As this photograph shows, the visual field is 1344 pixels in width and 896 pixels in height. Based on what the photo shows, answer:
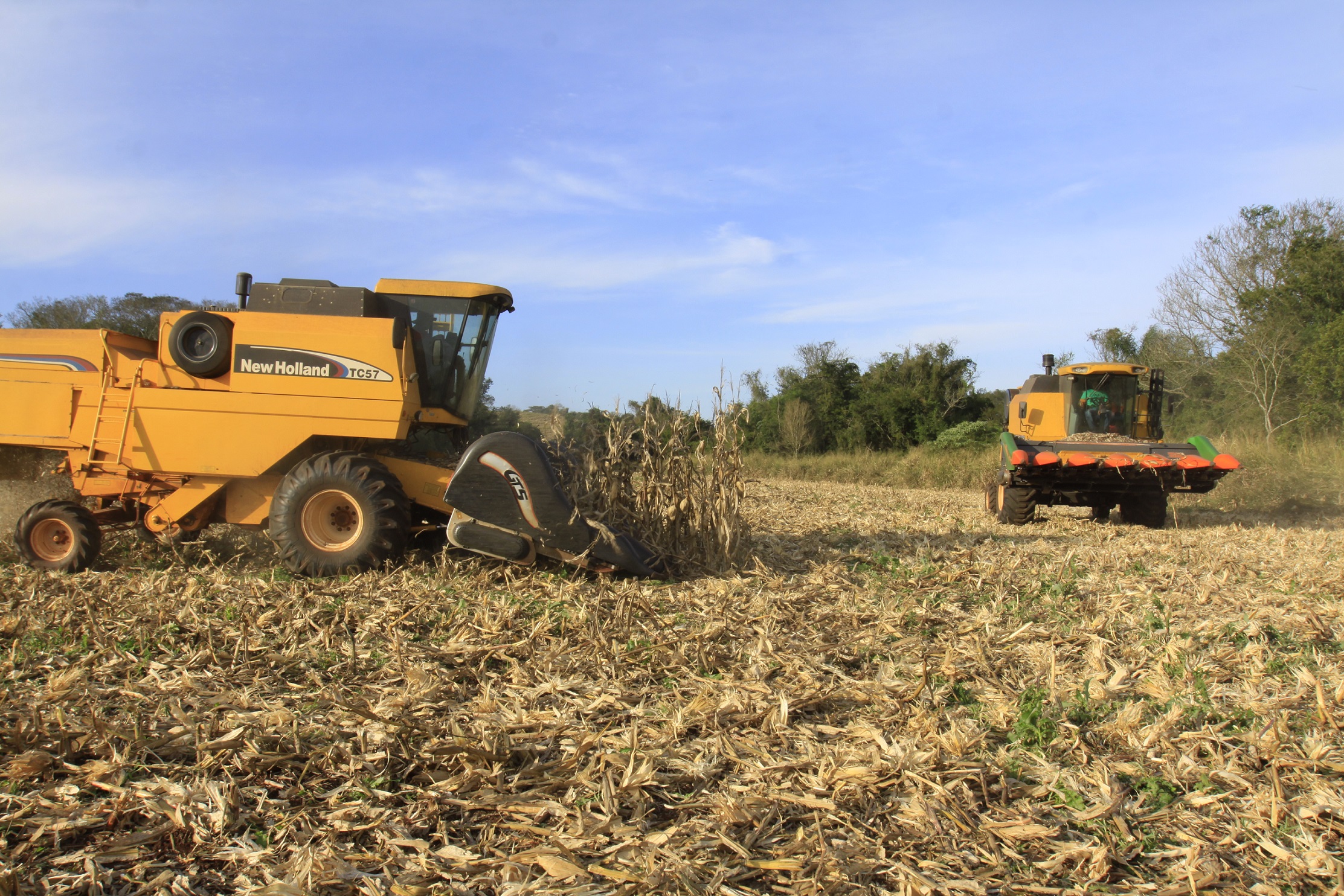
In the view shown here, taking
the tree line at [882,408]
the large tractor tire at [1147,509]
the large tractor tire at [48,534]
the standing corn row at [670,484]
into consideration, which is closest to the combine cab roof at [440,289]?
the standing corn row at [670,484]

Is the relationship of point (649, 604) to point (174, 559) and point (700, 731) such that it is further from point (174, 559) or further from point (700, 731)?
point (174, 559)

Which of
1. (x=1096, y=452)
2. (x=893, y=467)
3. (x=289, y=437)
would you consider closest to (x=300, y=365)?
(x=289, y=437)

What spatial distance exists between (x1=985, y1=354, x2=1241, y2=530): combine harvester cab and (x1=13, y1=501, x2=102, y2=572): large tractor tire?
28.0 feet

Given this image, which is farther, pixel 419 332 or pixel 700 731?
pixel 419 332

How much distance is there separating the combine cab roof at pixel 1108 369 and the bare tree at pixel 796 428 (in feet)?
44.9

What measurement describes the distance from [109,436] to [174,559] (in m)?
0.97

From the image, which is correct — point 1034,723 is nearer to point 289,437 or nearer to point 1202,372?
point 289,437

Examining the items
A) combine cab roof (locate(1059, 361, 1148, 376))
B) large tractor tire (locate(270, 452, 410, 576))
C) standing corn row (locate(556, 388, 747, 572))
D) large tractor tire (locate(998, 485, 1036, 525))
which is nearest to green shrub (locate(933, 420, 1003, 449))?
combine cab roof (locate(1059, 361, 1148, 376))

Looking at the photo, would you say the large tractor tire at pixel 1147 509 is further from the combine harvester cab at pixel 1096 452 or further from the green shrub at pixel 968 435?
the green shrub at pixel 968 435

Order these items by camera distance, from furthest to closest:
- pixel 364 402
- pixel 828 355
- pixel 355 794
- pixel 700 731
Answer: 1. pixel 828 355
2. pixel 364 402
3. pixel 700 731
4. pixel 355 794

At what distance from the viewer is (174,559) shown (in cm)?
605

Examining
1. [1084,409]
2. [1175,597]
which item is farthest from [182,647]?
[1084,409]

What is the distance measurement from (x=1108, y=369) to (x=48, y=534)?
11736 millimetres

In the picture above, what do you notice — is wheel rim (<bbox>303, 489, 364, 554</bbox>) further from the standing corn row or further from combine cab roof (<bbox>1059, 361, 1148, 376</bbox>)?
combine cab roof (<bbox>1059, 361, 1148, 376</bbox>)
